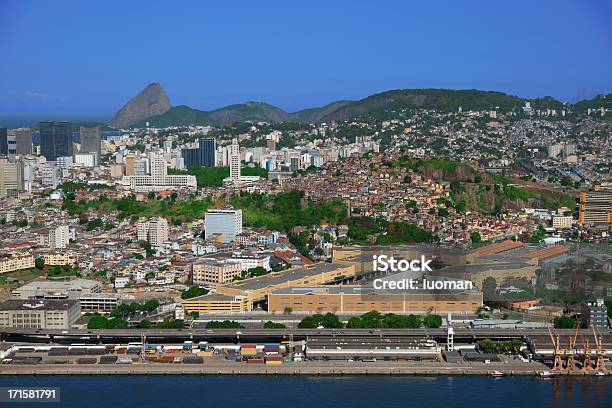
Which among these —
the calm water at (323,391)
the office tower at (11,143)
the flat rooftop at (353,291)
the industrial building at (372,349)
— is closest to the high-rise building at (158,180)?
the office tower at (11,143)

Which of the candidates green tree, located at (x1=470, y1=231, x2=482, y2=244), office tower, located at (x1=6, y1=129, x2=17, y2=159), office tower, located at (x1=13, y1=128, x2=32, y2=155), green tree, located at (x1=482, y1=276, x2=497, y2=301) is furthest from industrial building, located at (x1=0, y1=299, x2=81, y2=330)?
office tower, located at (x1=13, y1=128, x2=32, y2=155)

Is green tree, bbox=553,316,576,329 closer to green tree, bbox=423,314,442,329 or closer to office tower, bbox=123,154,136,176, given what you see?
green tree, bbox=423,314,442,329

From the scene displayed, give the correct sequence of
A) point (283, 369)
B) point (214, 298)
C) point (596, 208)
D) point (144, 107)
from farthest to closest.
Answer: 1. point (144, 107)
2. point (596, 208)
3. point (214, 298)
4. point (283, 369)

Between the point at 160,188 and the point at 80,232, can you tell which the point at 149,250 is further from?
the point at 160,188

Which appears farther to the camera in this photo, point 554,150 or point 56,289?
point 554,150

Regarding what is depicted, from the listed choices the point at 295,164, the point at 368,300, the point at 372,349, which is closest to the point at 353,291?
the point at 368,300

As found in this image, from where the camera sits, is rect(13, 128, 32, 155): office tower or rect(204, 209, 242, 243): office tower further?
rect(13, 128, 32, 155): office tower

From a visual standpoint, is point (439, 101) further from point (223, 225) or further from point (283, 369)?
point (283, 369)
